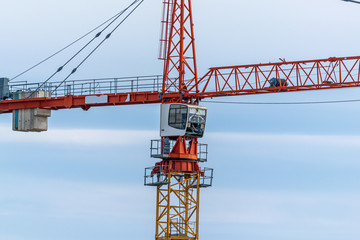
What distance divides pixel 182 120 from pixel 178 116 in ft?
1.71

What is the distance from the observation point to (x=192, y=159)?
103875mm

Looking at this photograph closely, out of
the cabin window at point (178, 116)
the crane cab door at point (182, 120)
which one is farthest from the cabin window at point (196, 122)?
the cabin window at point (178, 116)

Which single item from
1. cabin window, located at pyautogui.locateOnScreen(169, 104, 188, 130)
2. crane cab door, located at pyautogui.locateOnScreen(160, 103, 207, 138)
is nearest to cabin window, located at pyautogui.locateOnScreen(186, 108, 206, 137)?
crane cab door, located at pyautogui.locateOnScreen(160, 103, 207, 138)

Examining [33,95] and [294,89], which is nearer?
[294,89]

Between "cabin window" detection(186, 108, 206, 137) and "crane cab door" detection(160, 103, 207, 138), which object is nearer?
"crane cab door" detection(160, 103, 207, 138)

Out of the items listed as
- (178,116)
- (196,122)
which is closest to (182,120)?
(178,116)

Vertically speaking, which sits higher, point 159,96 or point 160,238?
point 159,96

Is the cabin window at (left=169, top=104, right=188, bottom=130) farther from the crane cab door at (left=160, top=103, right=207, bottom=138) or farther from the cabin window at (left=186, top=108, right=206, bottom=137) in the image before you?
the cabin window at (left=186, top=108, right=206, bottom=137)

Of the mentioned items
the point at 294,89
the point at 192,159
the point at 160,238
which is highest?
the point at 294,89

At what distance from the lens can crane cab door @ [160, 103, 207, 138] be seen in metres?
102

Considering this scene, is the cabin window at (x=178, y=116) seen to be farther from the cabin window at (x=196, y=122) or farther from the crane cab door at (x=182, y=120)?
the cabin window at (x=196, y=122)

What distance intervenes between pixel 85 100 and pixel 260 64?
698 inches

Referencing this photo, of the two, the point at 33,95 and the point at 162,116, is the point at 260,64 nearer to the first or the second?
the point at 162,116

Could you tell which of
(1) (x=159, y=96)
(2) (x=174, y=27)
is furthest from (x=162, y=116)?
(2) (x=174, y=27)
